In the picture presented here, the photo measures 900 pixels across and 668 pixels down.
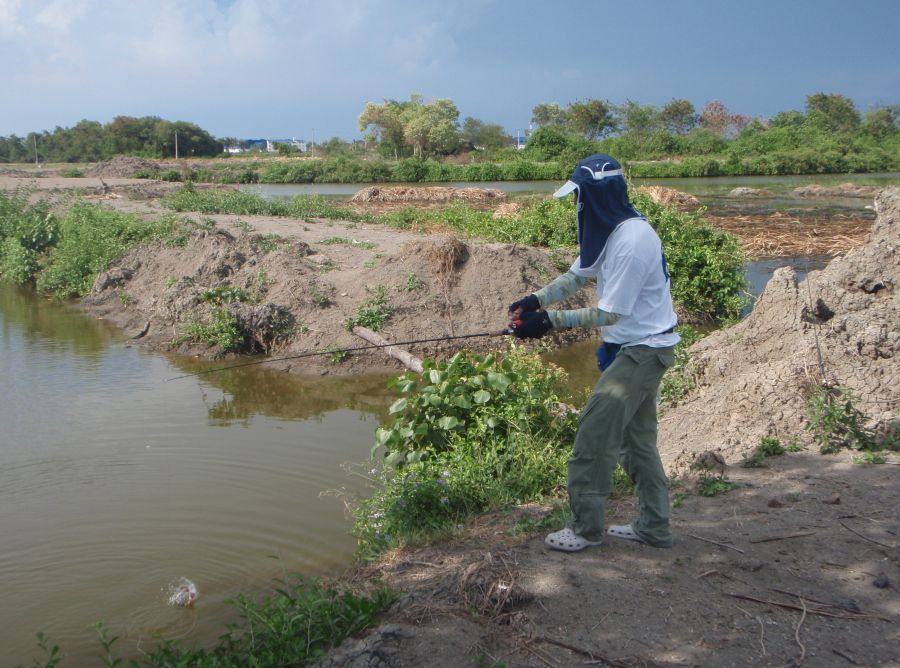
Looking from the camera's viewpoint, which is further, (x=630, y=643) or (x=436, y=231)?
(x=436, y=231)

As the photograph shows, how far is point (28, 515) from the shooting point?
5719 millimetres

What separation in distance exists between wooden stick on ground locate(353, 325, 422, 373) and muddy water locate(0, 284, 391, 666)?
1.28 feet

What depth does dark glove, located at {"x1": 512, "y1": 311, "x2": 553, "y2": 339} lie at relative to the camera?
3768 mm

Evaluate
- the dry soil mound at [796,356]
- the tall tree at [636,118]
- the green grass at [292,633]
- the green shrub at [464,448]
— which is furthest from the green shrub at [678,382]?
the tall tree at [636,118]

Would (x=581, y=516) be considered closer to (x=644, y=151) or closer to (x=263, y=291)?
(x=263, y=291)

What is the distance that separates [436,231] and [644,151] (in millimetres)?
42176

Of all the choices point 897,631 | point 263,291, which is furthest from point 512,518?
point 263,291

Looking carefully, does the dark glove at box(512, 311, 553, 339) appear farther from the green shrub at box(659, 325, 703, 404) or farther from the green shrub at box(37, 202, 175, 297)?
the green shrub at box(37, 202, 175, 297)

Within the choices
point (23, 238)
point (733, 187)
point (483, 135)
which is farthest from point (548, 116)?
point (23, 238)

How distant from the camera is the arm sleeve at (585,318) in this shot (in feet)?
11.7

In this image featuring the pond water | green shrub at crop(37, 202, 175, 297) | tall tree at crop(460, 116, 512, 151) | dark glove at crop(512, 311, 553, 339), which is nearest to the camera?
dark glove at crop(512, 311, 553, 339)

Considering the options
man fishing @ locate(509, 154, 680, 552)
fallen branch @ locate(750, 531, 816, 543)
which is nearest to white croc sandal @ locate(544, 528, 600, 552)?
man fishing @ locate(509, 154, 680, 552)

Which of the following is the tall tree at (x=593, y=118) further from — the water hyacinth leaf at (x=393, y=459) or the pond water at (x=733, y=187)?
the water hyacinth leaf at (x=393, y=459)

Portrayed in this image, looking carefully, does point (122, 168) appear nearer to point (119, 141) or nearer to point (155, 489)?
point (119, 141)
